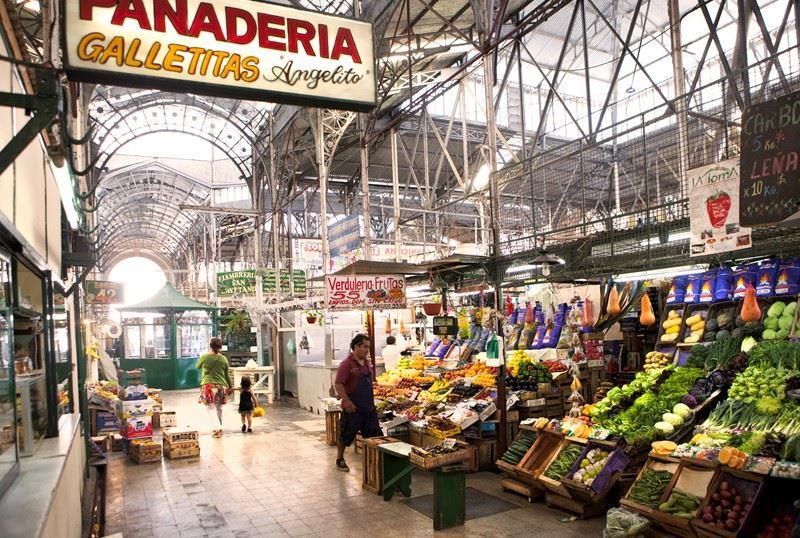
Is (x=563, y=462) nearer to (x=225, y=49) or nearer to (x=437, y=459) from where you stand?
(x=437, y=459)

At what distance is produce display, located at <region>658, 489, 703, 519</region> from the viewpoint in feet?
15.6

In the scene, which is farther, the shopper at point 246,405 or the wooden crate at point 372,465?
the shopper at point 246,405

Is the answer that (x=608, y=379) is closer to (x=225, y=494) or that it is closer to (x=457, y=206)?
(x=225, y=494)

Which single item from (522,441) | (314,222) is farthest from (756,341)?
(314,222)

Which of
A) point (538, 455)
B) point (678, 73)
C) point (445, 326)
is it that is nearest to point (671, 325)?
point (538, 455)

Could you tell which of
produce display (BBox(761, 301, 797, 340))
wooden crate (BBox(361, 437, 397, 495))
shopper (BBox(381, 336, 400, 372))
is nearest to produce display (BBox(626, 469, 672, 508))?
produce display (BBox(761, 301, 797, 340))

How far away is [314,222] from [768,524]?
79.6ft

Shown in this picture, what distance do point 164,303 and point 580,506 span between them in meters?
15.2

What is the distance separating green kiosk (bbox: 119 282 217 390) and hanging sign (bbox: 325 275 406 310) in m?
12.9

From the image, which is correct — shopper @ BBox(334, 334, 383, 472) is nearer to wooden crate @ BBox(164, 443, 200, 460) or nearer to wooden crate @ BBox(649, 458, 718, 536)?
wooden crate @ BBox(164, 443, 200, 460)

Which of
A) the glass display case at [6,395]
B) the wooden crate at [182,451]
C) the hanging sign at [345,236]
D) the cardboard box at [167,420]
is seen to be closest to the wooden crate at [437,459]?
the glass display case at [6,395]

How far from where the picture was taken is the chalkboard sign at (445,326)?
8.83 m

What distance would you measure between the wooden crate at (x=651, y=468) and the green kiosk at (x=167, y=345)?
18.1 meters

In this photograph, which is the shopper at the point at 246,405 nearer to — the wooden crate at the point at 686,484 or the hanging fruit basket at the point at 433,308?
the hanging fruit basket at the point at 433,308
